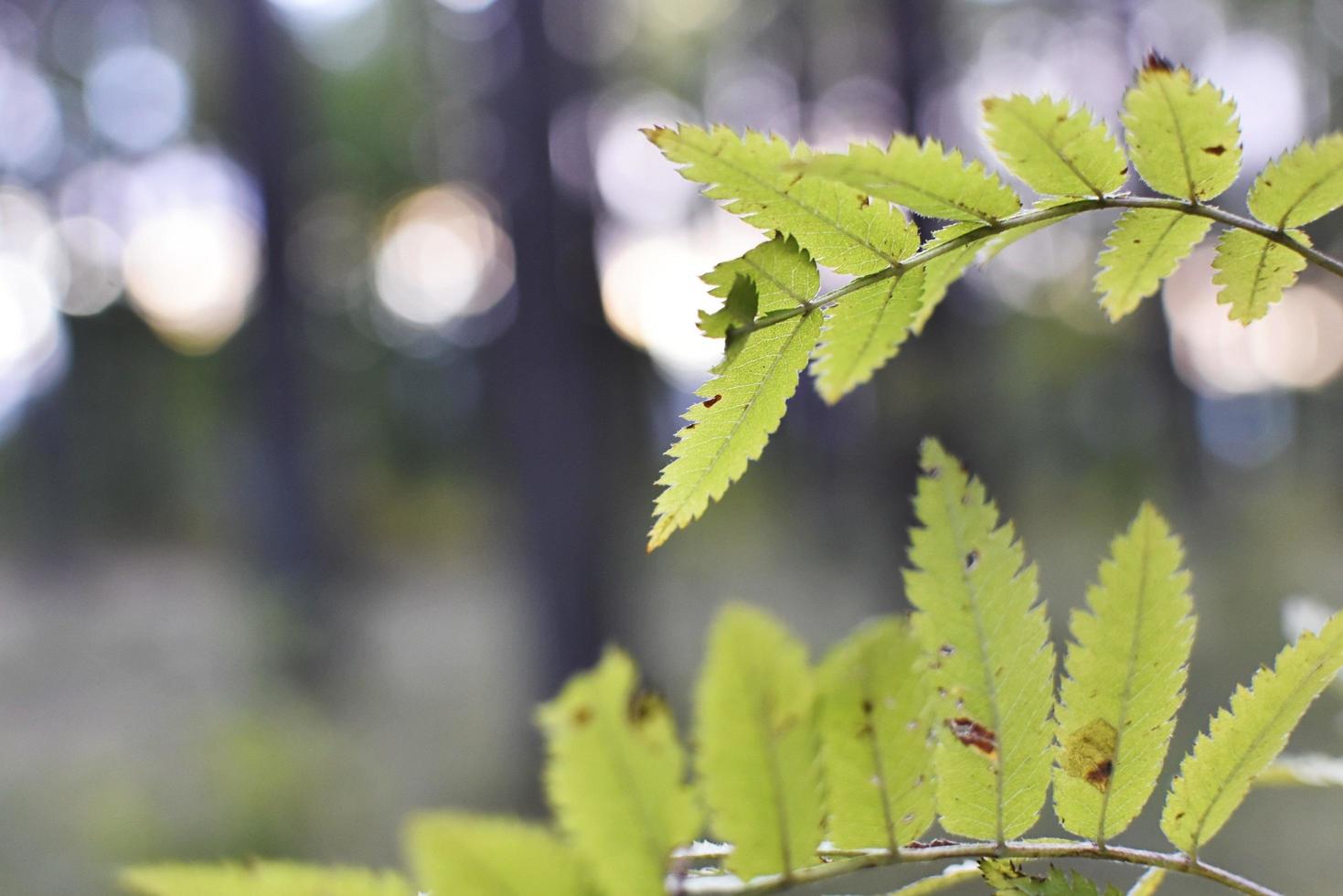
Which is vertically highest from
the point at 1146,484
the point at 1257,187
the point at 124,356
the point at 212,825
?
the point at 124,356

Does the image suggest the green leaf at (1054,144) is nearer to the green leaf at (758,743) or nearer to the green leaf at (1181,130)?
the green leaf at (1181,130)

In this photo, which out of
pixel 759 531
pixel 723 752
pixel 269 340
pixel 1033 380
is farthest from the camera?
pixel 759 531

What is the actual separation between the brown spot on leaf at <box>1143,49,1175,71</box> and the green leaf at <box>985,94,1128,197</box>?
0.10 ft

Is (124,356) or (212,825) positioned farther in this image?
(124,356)

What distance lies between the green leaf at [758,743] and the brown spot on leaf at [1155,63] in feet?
1.03

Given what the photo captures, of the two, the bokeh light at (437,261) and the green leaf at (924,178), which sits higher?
the bokeh light at (437,261)

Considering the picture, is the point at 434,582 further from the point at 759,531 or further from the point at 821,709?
the point at 821,709

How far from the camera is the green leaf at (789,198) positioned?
0.41m

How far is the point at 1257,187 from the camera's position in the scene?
47 centimetres

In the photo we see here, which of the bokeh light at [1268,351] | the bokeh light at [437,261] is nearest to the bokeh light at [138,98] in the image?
the bokeh light at [437,261]

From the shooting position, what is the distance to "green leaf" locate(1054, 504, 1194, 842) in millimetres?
396

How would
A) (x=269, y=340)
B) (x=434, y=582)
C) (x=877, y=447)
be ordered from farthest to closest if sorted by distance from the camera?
(x=434, y=582) < (x=269, y=340) < (x=877, y=447)

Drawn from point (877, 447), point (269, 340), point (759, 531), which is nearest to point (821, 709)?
point (877, 447)

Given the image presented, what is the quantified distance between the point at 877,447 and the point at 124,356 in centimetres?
1236
